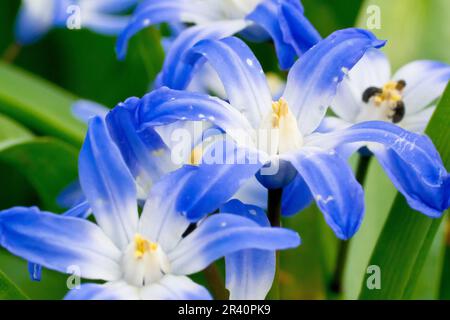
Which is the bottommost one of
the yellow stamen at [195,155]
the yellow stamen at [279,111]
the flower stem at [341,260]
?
the flower stem at [341,260]

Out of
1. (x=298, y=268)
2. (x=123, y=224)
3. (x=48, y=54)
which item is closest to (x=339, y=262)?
(x=298, y=268)

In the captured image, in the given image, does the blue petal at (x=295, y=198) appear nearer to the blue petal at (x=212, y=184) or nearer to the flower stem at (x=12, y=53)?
the blue petal at (x=212, y=184)

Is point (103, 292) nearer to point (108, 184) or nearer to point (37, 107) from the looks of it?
point (108, 184)

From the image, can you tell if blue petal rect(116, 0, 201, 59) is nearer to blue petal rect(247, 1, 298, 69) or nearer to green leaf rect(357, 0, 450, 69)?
blue petal rect(247, 1, 298, 69)

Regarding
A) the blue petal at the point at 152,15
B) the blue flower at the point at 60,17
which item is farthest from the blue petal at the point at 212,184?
the blue flower at the point at 60,17

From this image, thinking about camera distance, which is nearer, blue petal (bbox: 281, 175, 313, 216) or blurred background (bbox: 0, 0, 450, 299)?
blue petal (bbox: 281, 175, 313, 216)

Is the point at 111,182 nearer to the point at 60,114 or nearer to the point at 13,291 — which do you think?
the point at 13,291

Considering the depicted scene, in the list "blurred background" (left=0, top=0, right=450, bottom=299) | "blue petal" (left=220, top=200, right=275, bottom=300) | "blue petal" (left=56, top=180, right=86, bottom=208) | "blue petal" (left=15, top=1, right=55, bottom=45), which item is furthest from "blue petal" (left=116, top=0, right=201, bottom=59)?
"blue petal" (left=15, top=1, right=55, bottom=45)
